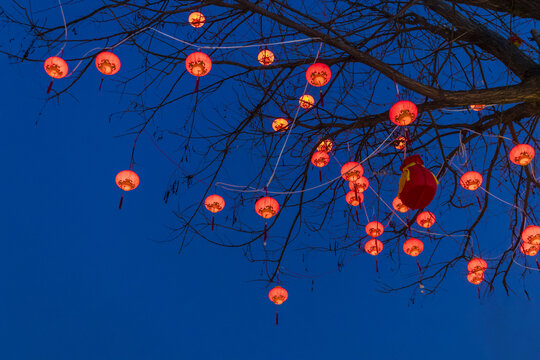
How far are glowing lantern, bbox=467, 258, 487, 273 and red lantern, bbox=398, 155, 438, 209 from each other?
165 cm

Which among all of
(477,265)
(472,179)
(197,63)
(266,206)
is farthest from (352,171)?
(477,265)

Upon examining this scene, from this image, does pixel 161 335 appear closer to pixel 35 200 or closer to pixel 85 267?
pixel 85 267

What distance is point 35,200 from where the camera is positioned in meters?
5.92

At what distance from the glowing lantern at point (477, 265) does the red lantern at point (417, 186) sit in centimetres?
165

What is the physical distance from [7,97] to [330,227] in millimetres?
5364

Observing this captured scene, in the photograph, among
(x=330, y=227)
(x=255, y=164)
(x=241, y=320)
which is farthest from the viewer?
(x=255, y=164)

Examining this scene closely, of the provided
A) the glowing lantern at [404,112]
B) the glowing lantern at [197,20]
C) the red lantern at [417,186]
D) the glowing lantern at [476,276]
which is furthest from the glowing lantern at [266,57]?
the glowing lantern at [476,276]

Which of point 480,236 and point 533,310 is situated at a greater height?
point 480,236

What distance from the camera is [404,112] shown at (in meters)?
2.38

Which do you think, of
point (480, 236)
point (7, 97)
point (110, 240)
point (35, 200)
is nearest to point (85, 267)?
point (110, 240)

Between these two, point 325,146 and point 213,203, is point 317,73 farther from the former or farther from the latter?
point 213,203

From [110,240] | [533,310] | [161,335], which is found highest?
[110,240]

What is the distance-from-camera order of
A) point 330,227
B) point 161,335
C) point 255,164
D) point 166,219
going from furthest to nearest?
point 255,164 → point 330,227 → point 166,219 → point 161,335

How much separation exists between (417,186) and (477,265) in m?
1.81
